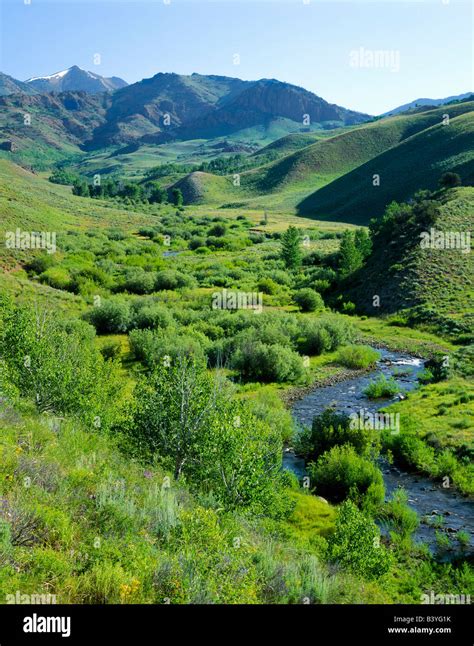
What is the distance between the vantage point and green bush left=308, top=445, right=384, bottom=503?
19.7 m

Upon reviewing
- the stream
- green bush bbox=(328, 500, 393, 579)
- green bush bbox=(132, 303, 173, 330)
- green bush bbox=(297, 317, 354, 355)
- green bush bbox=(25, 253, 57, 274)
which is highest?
green bush bbox=(25, 253, 57, 274)

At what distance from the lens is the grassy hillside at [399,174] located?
146 meters

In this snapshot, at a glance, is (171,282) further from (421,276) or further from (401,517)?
(401,517)

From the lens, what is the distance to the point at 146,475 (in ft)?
43.9

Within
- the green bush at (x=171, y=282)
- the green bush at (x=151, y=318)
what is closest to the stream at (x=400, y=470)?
the green bush at (x=151, y=318)

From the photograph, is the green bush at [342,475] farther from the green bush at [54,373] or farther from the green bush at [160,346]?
the green bush at [160,346]

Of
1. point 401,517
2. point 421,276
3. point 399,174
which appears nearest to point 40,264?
point 421,276

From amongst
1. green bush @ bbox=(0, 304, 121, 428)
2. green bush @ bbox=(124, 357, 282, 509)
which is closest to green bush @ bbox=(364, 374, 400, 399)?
green bush @ bbox=(124, 357, 282, 509)

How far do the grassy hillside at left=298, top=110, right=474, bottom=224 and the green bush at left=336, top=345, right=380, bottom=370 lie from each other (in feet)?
369

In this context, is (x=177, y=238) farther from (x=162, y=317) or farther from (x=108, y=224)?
(x=162, y=317)

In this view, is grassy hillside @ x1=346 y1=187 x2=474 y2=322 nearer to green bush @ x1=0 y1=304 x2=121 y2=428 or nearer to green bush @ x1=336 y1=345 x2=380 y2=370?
green bush @ x1=336 y1=345 x2=380 y2=370

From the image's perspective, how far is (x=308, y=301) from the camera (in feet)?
180
